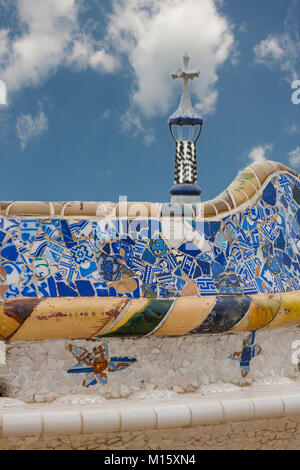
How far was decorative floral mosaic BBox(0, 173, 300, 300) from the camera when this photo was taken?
6234 mm

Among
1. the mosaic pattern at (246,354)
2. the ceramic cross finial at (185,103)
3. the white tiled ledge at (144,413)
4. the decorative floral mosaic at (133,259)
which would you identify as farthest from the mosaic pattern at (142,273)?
the ceramic cross finial at (185,103)

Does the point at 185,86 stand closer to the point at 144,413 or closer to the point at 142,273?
the point at 142,273

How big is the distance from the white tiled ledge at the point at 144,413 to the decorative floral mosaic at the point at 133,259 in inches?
41.8

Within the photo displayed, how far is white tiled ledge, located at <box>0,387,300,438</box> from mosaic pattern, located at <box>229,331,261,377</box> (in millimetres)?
550

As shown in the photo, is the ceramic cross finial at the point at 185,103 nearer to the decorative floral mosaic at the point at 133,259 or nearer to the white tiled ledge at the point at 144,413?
the decorative floral mosaic at the point at 133,259

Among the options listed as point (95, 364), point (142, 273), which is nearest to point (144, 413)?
point (95, 364)

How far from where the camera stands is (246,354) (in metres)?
6.78

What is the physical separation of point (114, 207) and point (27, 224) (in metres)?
0.91

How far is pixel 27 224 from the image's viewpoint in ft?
21.1

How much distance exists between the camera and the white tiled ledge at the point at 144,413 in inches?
212

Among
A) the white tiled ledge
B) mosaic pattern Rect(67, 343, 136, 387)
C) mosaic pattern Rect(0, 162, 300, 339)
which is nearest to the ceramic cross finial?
mosaic pattern Rect(0, 162, 300, 339)

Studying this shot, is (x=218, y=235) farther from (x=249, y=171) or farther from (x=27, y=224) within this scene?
(x=27, y=224)

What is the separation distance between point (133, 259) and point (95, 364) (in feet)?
3.64

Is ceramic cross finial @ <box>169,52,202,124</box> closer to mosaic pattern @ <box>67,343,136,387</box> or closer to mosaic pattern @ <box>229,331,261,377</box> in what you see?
mosaic pattern @ <box>229,331,261,377</box>
